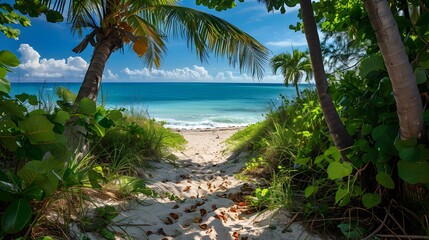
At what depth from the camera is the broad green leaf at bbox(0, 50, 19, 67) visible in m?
1.19

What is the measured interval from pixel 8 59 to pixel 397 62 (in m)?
1.77

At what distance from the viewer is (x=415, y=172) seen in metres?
1.45

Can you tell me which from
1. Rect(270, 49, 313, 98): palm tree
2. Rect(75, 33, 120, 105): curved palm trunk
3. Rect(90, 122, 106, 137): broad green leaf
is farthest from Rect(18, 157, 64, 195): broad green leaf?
Rect(270, 49, 313, 98): palm tree

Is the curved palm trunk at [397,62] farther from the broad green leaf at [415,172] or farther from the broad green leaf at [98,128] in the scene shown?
the broad green leaf at [98,128]

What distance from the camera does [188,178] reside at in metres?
4.03

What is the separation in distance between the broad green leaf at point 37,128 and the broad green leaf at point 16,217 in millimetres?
295

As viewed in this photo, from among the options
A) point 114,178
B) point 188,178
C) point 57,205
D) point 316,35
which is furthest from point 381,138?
point 188,178

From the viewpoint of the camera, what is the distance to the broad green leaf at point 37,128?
4.18 feet

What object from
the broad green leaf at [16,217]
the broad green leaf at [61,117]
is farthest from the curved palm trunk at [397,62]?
the broad green leaf at [16,217]

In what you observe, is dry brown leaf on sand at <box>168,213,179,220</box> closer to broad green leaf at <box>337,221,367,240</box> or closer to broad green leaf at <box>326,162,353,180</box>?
broad green leaf at <box>337,221,367,240</box>

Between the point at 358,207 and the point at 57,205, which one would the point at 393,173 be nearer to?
the point at 358,207

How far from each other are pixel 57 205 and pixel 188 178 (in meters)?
2.23

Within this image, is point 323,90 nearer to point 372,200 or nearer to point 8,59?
point 372,200

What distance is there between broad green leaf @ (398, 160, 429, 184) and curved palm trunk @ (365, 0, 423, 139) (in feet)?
0.60
